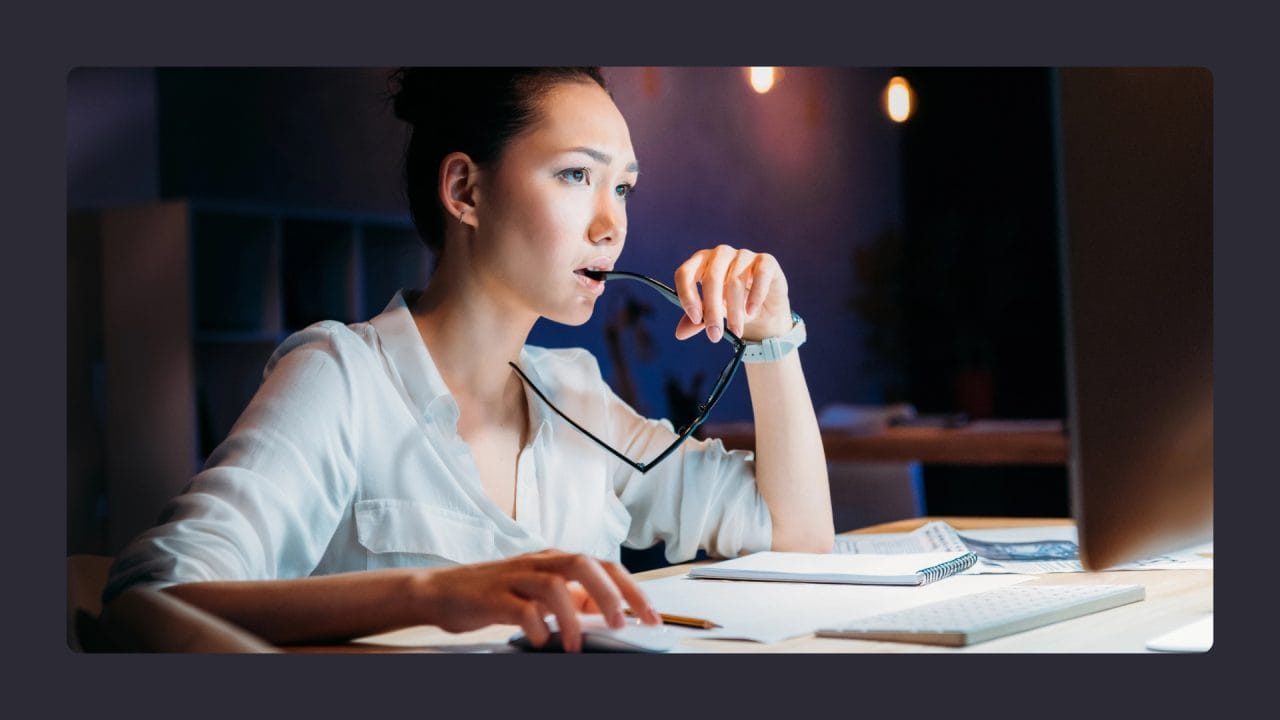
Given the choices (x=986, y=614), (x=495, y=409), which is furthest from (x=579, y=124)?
(x=986, y=614)

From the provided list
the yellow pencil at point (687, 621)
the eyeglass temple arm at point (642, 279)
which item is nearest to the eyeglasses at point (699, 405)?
the eyeglass temple arm at point (642, 279)

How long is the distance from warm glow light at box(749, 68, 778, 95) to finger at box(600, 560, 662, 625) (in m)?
0.83

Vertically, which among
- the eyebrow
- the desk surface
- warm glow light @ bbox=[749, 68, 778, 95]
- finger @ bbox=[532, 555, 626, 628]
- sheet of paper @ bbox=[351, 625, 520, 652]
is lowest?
the desk surface

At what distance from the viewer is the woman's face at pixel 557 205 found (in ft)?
5.70

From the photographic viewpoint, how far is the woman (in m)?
1.61

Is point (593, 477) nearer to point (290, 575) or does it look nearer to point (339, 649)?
point (290, 575)

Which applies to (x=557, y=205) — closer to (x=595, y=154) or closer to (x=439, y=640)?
(x=595, y=154)

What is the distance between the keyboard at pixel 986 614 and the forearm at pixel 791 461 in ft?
1.29

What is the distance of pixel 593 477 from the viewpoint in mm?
1888

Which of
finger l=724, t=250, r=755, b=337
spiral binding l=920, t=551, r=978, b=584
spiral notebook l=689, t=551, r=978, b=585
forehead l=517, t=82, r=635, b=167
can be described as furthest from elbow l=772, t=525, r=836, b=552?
forehead l=517, t=82, r=635, b=167

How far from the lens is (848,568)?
168cm

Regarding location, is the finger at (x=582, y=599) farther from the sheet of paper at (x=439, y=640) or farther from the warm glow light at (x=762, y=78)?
the warm glow light at (x=762, y=78)

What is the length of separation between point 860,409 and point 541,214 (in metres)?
0.55

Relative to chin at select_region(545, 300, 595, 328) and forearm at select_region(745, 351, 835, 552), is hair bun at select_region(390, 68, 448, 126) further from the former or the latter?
forearm at select_region(745, 351, 835, 552)
